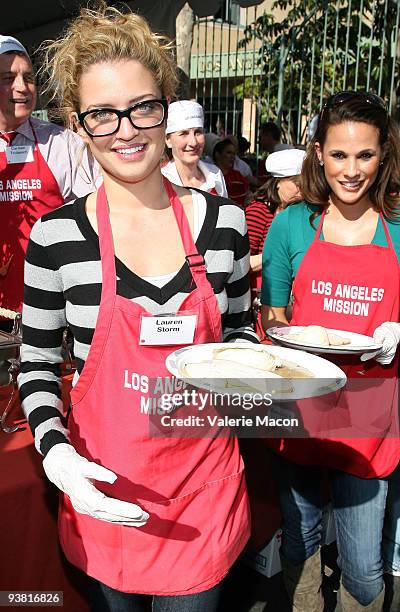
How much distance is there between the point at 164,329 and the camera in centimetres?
110

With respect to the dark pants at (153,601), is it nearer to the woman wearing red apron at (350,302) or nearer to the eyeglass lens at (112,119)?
the woman wearing red apron at (350,302)

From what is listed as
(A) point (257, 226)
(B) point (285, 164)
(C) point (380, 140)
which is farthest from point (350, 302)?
(B) point (285, 164)

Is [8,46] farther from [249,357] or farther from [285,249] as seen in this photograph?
[249,357]

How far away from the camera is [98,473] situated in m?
0.98

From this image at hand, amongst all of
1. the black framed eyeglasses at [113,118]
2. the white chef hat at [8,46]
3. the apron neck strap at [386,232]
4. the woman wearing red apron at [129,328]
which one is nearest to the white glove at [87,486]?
the woman wearing red apron at [129,328]

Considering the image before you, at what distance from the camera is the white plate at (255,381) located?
3.44ft

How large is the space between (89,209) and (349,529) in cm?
111

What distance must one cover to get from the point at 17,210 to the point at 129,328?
1.40m

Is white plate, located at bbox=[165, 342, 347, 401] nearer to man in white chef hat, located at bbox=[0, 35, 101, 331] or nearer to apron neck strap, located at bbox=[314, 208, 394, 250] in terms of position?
apron neck strap, located at bbox=[314, 208, 394, 250]

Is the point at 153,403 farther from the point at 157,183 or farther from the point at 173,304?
the point at 157,183

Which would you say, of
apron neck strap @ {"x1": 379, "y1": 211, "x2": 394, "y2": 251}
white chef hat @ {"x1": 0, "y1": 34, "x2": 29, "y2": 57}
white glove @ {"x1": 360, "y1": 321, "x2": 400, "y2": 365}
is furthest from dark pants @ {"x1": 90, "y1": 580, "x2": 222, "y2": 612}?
white chef hat @ {"x1": 0, "y1": 34, "x2": 29, "y2": 57}

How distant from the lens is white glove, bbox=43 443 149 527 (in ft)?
3.13

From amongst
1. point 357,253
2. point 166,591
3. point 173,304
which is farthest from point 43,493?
point 357,253

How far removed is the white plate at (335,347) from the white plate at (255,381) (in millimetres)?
170
